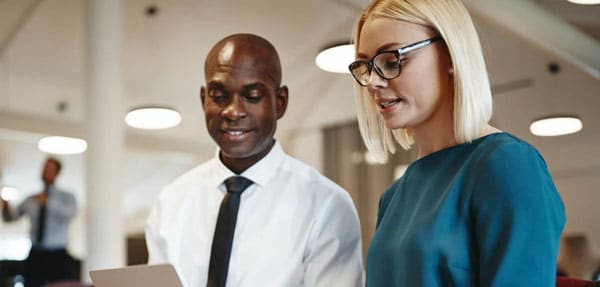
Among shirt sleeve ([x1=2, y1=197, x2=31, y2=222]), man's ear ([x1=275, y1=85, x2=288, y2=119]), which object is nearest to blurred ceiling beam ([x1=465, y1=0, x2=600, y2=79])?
shirt sleeve ([x1=2, y1=197, x2=31, y2=222])

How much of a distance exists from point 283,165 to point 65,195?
4918mm

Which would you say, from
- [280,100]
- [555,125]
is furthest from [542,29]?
[280,100]

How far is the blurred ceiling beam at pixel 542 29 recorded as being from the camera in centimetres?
655

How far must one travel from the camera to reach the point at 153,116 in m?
6.59

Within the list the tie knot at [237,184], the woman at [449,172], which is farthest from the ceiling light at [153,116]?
the woman at [449,172]

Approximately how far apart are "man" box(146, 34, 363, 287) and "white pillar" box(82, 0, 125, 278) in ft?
13.3

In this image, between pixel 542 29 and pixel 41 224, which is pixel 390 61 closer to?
pixel 41 224

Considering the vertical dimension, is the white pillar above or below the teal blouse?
above

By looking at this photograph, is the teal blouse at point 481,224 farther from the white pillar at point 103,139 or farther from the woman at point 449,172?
the white pillar at point 103,139

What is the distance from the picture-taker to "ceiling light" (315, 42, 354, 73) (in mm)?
5027

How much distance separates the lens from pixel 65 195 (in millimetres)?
6512

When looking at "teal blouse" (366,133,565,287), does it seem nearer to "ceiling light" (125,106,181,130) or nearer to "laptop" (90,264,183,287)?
"laptop" (90,264,183,287)

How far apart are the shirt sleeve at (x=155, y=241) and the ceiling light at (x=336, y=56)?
10.1ft

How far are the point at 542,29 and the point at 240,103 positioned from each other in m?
5.89
